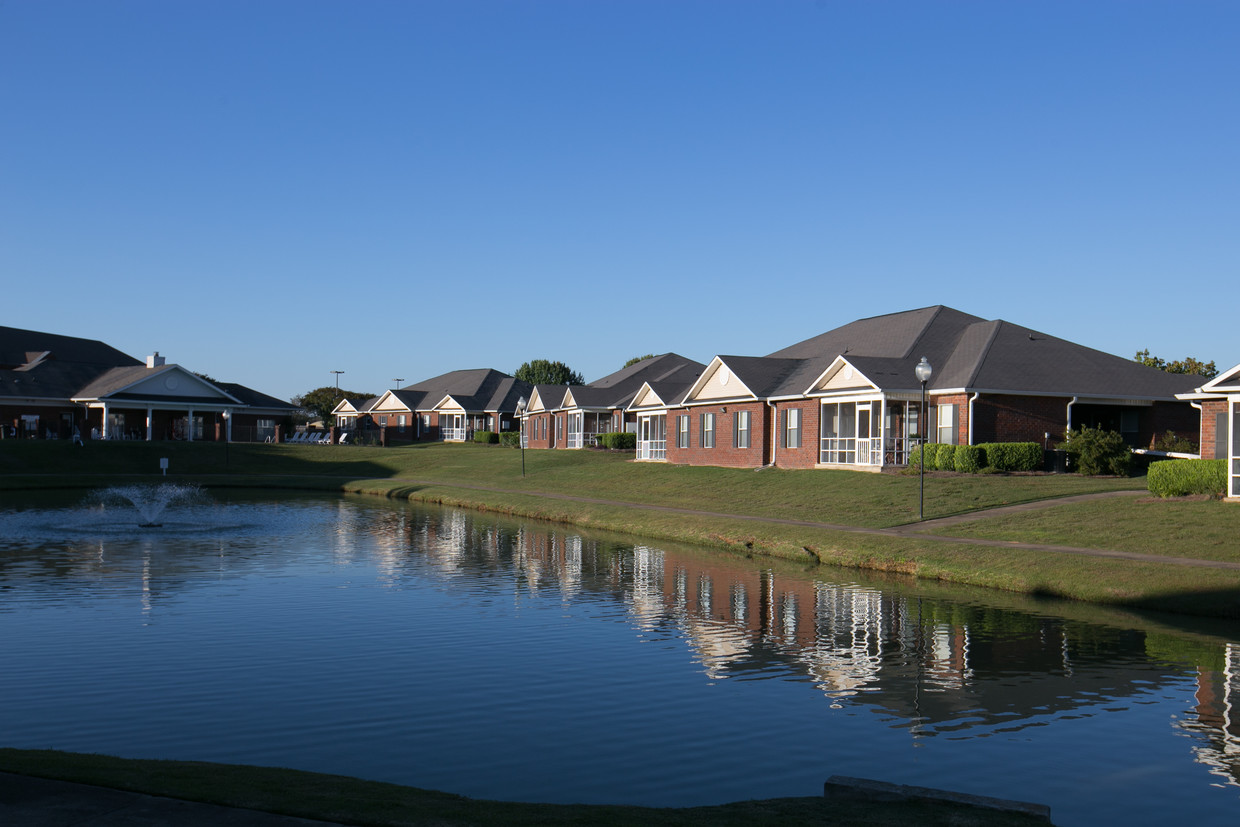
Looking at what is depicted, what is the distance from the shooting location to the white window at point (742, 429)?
47438mm

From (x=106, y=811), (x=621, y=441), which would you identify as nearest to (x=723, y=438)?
(x=621, y=441)

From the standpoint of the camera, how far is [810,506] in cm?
3303

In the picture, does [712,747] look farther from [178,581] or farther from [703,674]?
[178,581]

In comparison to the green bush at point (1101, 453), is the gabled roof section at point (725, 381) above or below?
above

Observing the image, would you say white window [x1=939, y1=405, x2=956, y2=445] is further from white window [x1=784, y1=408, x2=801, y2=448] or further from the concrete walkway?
the concrete walkway

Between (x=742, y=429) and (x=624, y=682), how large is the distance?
3540 cm

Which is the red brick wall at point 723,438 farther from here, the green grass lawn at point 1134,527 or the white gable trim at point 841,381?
the green grass lawn at point 1134,527

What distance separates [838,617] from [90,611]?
41.5ft

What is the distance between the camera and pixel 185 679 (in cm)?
1273

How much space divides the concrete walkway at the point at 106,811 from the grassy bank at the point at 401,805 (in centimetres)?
17

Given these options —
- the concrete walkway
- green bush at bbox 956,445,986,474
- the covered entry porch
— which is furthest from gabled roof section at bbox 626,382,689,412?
the concrete walkway

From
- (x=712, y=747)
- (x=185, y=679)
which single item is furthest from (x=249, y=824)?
(x=185, y=679)

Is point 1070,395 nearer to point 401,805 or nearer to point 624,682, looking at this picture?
point 624,682

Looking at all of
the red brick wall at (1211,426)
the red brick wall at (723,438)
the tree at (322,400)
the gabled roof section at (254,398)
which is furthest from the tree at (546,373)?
the red brick wall at (1211,426)
